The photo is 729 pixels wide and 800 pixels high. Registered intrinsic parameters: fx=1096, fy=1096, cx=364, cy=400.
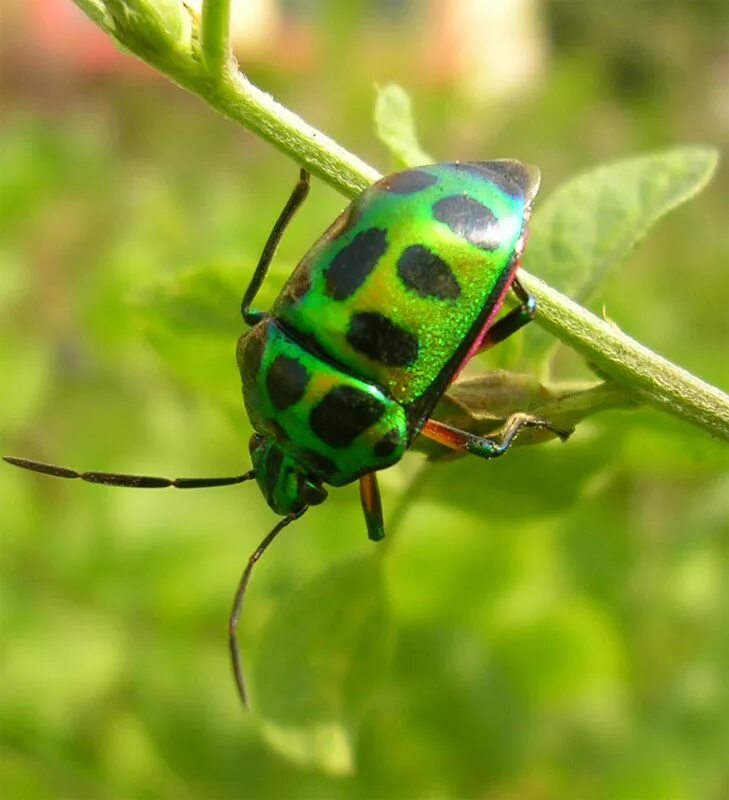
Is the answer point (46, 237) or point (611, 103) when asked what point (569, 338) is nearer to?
point (46, 237)

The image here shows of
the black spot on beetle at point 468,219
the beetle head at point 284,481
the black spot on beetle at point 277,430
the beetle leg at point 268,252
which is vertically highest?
the black spot on beetle at point 468,219

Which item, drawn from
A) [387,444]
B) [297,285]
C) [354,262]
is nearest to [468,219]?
[354,262]

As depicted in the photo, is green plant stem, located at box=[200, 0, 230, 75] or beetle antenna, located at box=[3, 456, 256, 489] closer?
green plant stem, located at box=[200, 0, 230, 75]

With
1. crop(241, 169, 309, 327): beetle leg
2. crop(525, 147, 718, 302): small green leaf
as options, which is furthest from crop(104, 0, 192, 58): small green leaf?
crop(525, 147, 718, 302): small green leaf

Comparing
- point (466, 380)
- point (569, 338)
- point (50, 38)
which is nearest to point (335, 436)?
point (466, 380)

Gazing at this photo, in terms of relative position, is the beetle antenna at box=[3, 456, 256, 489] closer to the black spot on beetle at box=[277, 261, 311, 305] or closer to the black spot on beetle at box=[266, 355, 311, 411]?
the black spot on beetle at box=[266, 355, 311, 411]

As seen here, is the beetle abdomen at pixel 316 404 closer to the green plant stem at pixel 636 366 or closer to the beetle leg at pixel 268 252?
the beetle leg at pixel 268 252

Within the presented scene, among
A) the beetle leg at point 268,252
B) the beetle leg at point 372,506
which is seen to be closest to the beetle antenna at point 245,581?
the beetle leg at point 372,506
